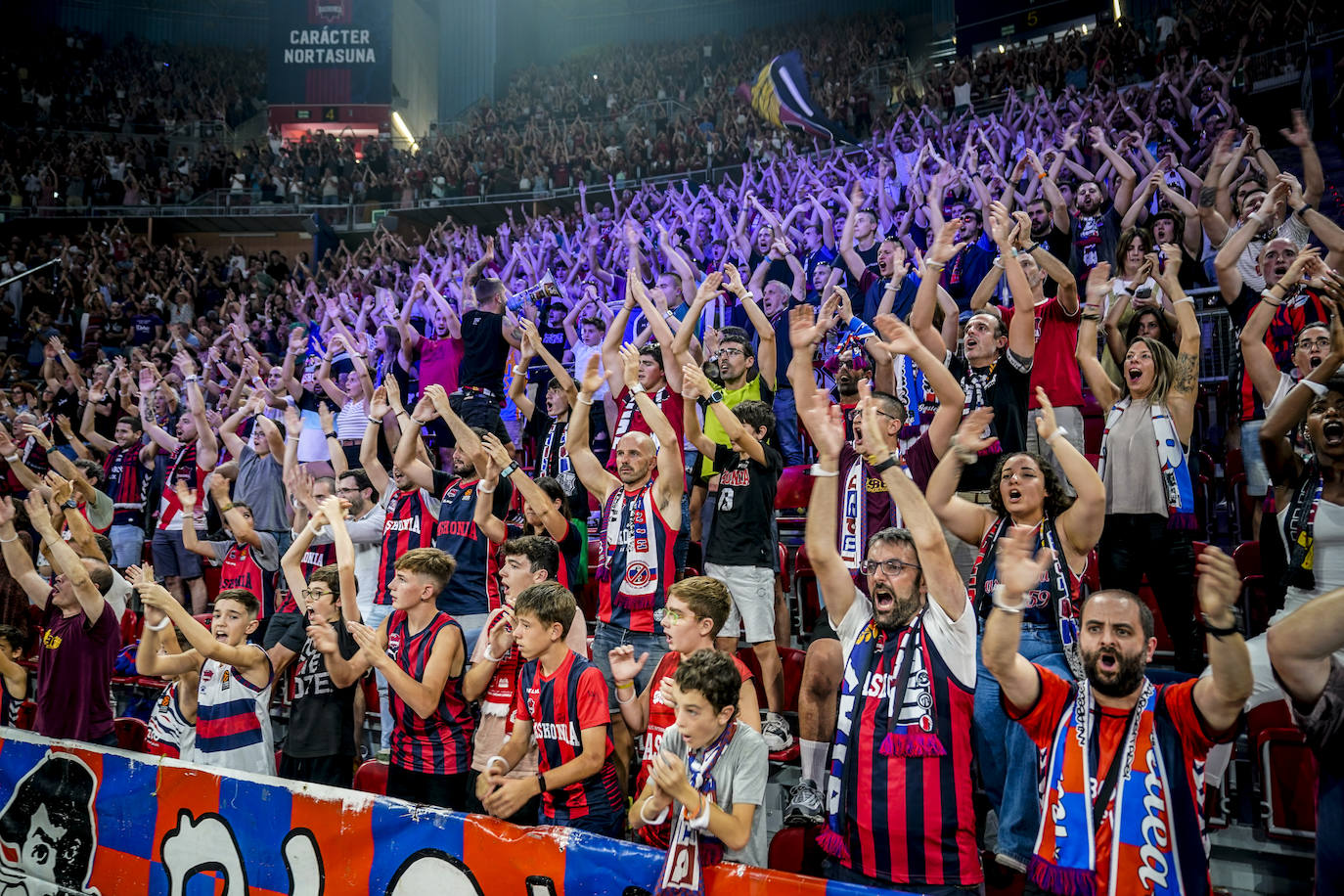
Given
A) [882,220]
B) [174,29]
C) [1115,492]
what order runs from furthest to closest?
[174,29]
[882,220]
[1115,492]

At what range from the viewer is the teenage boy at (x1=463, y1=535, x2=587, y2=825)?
14.1 ft

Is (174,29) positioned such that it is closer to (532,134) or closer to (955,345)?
(532,134)

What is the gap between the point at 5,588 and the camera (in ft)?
26.5

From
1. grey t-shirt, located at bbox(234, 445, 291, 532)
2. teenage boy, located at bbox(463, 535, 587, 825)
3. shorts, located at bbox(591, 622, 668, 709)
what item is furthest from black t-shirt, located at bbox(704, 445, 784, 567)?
grey t-shirt, located at bbox(234, 445, 291, 532)

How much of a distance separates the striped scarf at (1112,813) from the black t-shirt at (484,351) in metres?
6.20

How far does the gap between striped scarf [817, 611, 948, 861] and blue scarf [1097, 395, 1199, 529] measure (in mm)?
2017

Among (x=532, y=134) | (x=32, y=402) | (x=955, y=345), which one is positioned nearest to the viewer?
(x=955, y=345)

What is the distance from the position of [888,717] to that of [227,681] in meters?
3.48

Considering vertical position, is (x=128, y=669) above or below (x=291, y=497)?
below

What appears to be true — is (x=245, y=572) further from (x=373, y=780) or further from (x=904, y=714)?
(x=904, y=714)

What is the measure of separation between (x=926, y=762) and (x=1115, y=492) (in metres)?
2.18

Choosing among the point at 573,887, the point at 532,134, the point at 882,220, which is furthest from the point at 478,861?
the point at 532,134

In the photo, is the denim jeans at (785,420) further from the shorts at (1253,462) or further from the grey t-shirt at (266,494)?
the grey t-shirt at (266,494)

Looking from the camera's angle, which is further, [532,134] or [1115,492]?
[532,134]
